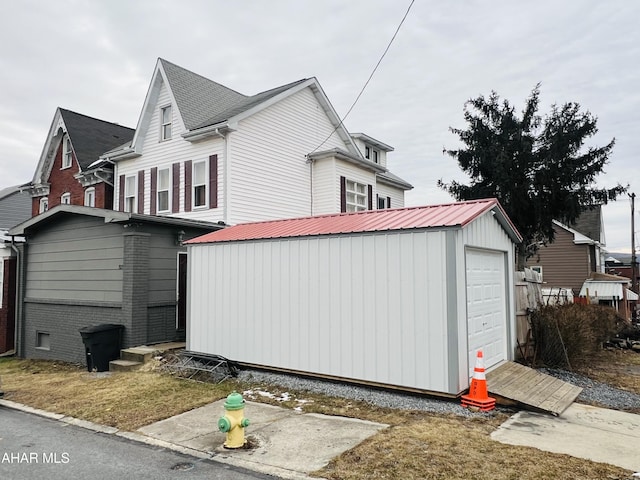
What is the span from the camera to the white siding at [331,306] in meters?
7.28

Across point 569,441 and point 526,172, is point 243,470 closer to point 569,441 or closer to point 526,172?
point 569,441

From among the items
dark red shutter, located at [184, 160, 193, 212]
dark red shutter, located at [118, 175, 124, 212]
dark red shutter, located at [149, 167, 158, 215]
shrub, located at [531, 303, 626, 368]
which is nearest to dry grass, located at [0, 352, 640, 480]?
shrub, located at [531, 303, 626, 368]

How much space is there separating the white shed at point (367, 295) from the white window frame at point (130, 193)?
8.88m

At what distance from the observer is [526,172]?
21562 millimetres

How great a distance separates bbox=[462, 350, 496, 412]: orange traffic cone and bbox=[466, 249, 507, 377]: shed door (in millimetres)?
480

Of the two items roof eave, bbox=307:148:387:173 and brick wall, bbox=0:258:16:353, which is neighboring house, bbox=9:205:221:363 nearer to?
brick wall, bbox=0:258:16:353

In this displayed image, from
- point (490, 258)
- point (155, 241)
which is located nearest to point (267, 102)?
point (155, 241)

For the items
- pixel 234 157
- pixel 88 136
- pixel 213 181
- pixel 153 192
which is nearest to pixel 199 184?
pixel 213 181

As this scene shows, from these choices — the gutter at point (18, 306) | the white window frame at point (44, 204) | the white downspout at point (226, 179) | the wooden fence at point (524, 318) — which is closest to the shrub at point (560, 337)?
the wooden fence at point (524, 318)

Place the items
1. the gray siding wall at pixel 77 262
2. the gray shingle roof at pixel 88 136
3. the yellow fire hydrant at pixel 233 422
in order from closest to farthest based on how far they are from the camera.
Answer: the yellow fire hydrant at pixel 233 422 → the gray siding wall at pixel 77 262 → the gray shingle roof at pixel 88 136

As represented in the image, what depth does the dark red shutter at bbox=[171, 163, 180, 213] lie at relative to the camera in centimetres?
1658

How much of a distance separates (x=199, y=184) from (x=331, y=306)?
30.5ft

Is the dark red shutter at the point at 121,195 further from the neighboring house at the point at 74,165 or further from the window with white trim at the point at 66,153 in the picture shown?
the window with white trim at the point at 66,153

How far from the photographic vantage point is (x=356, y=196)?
19.5 metres
